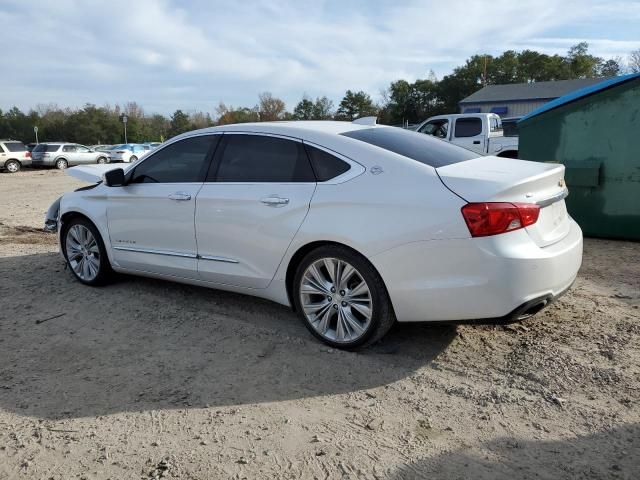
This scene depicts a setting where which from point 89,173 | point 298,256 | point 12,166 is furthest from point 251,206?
point 12,166

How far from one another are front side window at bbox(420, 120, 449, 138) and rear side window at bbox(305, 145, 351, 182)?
11.4 metres

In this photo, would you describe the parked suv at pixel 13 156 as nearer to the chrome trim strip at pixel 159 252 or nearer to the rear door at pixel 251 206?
the chrome trim strip at pixel 159 252

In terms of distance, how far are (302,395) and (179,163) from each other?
7.97 feet

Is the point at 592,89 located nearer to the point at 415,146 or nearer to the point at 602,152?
the point at 602,152

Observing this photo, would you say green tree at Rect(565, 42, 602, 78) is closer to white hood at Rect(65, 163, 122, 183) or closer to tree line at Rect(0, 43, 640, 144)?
tree line at Rect(0, 43, 640, 144)

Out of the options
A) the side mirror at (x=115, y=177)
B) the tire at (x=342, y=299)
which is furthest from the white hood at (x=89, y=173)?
the tire at (x=342, y=299)

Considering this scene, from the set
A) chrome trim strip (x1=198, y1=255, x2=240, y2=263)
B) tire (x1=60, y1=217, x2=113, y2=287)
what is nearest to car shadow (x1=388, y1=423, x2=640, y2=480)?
chrome trim strip (x1=198, y1=255, x2=240, y2=263)

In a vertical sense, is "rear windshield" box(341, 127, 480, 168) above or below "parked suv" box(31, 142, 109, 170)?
above

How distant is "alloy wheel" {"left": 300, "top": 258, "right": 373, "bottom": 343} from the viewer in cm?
359

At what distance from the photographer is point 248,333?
4.12 meters

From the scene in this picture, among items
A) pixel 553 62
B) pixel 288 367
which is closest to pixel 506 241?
pixel 288 367

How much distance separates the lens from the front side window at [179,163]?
14.7 feet

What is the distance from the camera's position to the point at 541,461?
2.49 metres

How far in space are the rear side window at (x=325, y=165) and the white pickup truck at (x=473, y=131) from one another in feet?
35.4
